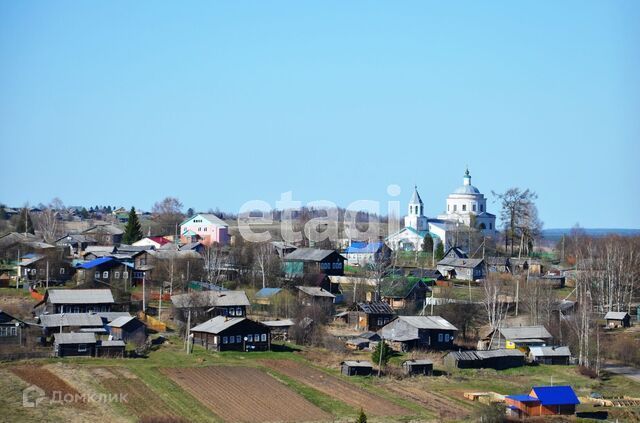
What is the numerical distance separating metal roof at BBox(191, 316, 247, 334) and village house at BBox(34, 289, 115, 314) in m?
5.15

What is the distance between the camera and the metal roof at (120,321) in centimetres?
3754

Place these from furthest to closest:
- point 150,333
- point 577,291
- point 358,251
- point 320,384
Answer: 1. point 358,251
2. point 577,291
3. point 150,333
4. point 320,384

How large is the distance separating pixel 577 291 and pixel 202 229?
94.1 ft

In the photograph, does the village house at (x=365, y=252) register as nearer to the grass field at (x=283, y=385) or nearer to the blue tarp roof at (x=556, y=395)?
the grass field at (x=283, y=385)

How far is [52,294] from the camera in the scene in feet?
135

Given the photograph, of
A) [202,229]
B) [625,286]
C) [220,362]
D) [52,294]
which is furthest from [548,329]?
[202,229]

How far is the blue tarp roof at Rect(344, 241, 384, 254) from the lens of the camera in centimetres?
6200

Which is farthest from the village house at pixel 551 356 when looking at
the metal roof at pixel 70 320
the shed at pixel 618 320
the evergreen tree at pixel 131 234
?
the evergreen tree at pixel 131 234

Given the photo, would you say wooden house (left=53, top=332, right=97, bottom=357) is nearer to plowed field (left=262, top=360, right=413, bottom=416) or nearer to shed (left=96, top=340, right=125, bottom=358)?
shed (left=96, top=340, right=125, bottom=358)

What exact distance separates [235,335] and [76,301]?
304 inches

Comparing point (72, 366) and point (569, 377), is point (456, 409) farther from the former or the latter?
point (72, 366)

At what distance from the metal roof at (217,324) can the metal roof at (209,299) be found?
2.15m

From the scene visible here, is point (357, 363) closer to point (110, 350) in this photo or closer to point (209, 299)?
point (110, 350)

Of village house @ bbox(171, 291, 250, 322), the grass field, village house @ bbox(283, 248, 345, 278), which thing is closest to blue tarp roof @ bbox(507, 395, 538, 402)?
the grass field
